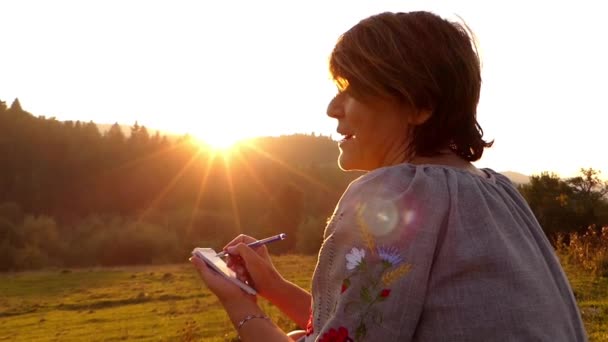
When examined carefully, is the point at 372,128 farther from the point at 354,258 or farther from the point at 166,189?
the point at 166,189

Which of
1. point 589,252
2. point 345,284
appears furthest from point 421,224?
point 589,252

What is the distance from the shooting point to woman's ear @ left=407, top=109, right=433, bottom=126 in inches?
67.9

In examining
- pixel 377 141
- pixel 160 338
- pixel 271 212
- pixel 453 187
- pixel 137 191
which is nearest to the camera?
pixel 453 187

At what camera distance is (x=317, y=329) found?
1590mm

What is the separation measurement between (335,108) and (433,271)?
608 mm

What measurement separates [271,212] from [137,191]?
1448cm

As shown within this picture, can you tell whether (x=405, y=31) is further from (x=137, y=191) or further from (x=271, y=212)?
A: (x=137, y=191)

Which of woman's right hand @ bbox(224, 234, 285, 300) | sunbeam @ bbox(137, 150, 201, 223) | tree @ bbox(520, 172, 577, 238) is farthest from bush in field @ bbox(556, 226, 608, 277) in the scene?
sunbeam @ bbox(137, 150, 201, 223)

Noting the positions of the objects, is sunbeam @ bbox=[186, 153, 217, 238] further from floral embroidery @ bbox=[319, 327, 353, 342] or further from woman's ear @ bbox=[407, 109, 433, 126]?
floral embroidery @ bbox=[319, 327, 353, 342]

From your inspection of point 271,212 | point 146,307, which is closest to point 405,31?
point 146,307

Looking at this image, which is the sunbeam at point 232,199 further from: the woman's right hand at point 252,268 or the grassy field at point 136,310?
the woman's right hand at point 252,268

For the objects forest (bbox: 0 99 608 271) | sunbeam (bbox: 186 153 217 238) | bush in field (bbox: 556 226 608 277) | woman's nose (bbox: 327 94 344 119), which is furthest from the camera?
sunbeam (bbox: 186 153 217 238)

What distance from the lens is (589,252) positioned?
449 inches

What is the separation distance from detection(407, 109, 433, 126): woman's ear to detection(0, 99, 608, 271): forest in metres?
43.6
